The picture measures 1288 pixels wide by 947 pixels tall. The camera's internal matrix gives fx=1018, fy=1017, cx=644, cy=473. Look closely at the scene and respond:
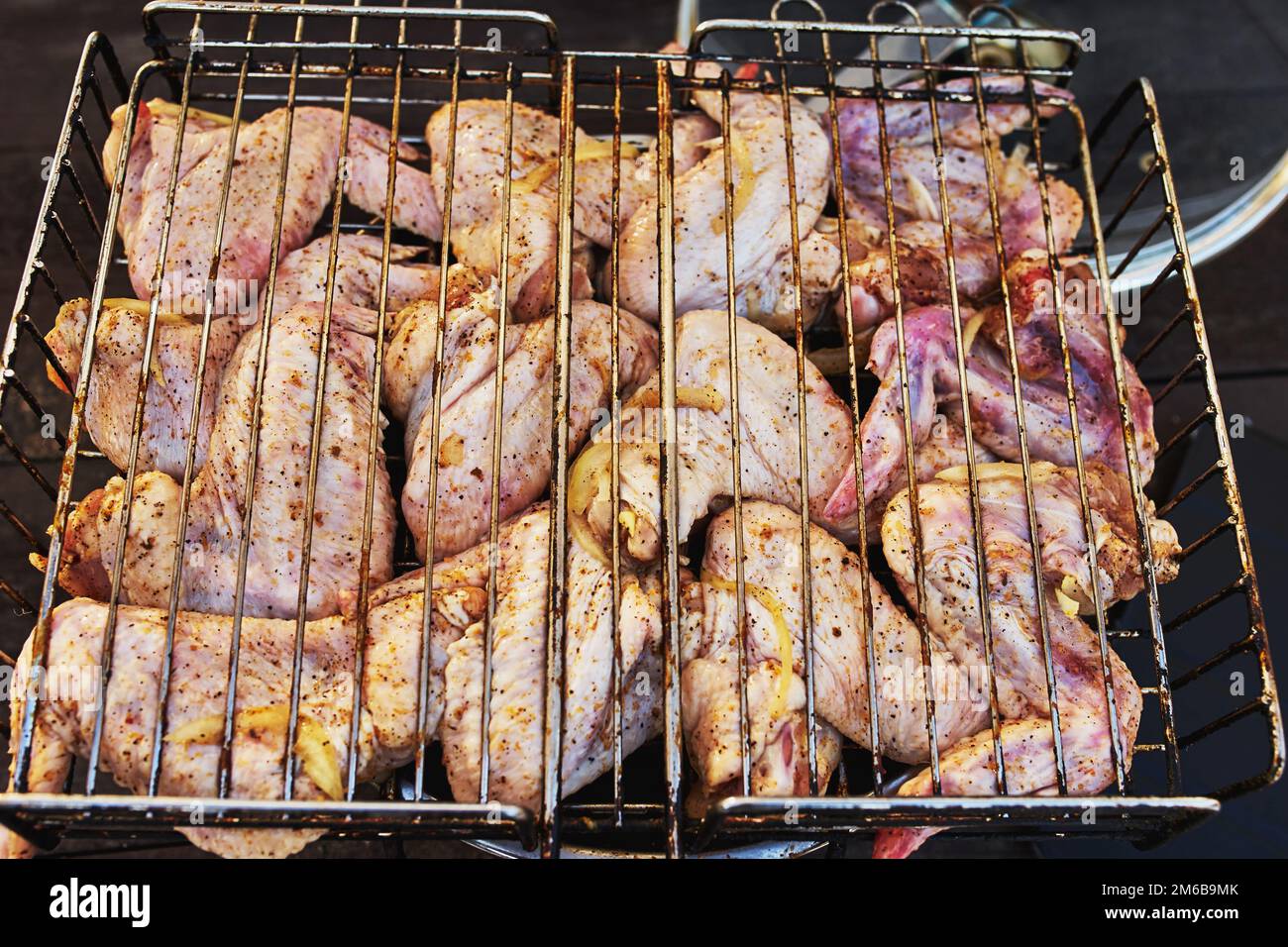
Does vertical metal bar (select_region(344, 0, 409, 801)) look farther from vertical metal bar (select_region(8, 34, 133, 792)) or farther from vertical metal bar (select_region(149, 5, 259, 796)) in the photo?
vertical metal bar (select_region(8, 34, 133, 792))

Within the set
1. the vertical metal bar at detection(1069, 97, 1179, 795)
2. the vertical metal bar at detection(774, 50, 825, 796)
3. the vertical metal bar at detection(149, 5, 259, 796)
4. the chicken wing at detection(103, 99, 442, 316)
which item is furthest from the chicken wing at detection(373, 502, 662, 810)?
the vertical metal bar at detection(1069, 97, 1179, 795)

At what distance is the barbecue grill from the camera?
7.38ft

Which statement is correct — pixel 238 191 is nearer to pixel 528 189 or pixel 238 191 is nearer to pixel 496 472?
pixel 528 189

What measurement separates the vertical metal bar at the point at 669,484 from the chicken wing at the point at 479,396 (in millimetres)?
177

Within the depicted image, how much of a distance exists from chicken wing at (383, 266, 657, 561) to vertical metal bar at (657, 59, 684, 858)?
18 cm

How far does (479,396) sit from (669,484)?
0.57 metres

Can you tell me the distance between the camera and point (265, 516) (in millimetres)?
2590

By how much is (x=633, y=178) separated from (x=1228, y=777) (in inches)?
114

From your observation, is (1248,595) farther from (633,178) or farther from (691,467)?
(633,178)

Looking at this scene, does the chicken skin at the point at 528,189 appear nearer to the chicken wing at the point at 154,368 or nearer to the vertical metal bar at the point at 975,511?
the chicken wing at the point at 154,368

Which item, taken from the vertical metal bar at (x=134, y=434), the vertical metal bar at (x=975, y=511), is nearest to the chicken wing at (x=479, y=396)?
the vertical metal bar at (x=134, y=434)

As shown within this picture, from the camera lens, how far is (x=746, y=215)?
299cm

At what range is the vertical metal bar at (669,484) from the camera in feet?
7.57
